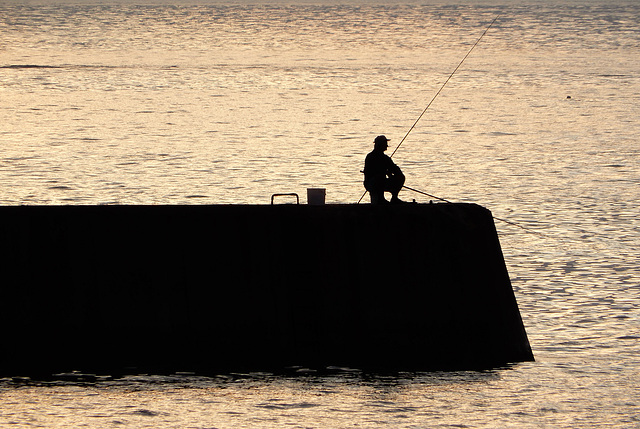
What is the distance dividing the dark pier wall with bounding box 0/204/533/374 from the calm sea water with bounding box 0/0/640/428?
417mm

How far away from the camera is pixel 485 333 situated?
49.5 feet

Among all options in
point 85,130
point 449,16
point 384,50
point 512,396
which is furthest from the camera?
point 449,16

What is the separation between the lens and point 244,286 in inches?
590

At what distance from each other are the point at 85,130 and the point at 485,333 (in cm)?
2658

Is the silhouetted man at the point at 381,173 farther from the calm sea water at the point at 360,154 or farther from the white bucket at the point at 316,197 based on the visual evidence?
the calm sea water at the point at 360,154

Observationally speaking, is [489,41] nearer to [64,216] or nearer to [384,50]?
[384,50]

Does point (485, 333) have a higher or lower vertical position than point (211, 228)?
lower

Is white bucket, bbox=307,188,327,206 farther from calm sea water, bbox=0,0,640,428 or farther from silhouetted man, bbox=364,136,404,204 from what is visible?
calm sea water, bbox=0,0,640,428

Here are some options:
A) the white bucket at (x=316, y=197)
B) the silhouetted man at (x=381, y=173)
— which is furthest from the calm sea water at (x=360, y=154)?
the silhouetted man at (x=381, y=173)

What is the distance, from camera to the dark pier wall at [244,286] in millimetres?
14906

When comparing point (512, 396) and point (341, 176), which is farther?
point (341, 176)

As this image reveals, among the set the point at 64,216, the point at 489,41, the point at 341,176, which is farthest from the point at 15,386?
the point at 489,41

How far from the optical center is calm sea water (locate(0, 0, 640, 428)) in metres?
14.2

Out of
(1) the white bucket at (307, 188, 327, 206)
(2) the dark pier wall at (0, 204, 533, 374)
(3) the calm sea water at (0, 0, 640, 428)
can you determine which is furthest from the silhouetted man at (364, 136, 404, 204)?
(3) the calm sea water at (0, 0, 640, 428)
